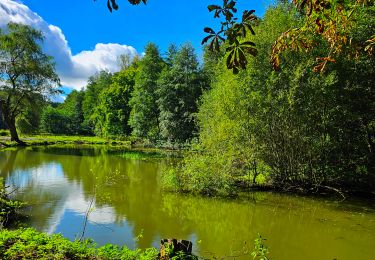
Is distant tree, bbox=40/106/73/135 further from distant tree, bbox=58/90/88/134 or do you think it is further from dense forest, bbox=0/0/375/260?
dense forest, bbox=0/0/375/260

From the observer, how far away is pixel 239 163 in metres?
17.5

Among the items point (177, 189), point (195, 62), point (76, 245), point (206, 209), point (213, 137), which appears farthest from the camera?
point (195, 62)

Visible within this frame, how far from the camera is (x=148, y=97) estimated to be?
1818 inches

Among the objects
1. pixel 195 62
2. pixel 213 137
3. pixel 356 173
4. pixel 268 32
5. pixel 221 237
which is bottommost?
pixel 221 237

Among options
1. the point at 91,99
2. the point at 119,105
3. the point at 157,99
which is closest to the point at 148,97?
the point at 157,99

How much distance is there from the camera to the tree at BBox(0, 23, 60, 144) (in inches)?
1596

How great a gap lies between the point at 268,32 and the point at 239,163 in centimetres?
658

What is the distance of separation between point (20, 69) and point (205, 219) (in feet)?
117

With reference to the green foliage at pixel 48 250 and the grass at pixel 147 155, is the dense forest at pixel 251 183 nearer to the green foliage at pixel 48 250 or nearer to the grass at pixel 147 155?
the green foliage at pixel 48 250

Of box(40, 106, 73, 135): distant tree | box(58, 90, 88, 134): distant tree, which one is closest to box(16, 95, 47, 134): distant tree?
box(40, 106, 73, 135): distant tree

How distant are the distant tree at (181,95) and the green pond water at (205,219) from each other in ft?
69.6

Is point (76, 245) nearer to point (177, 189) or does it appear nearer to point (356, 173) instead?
point (177, 189)

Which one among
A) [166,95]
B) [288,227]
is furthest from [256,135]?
[166,95]

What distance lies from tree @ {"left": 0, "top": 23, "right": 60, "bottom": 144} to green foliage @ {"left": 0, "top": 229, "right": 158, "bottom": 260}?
38.6 m
